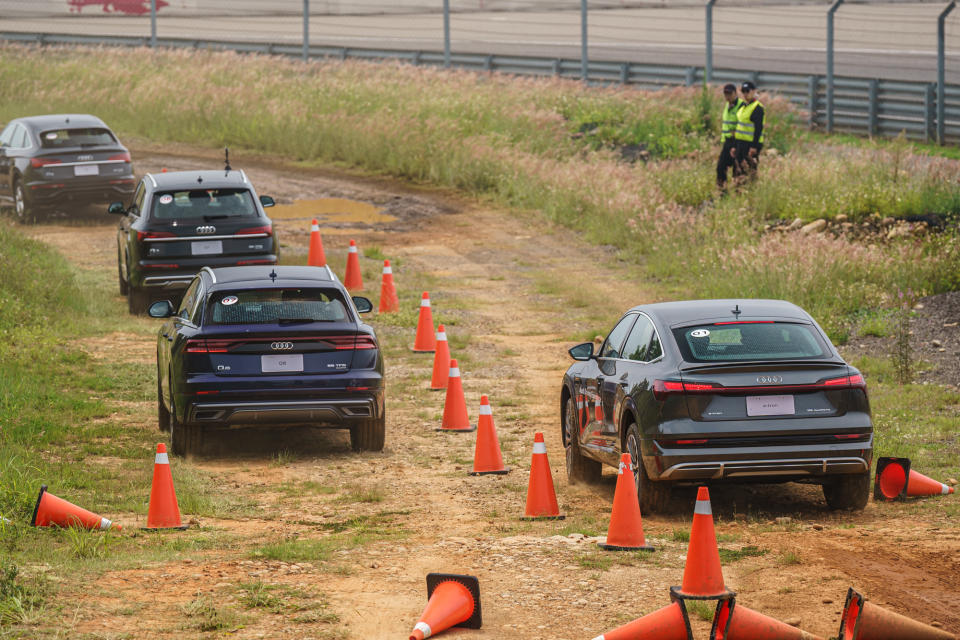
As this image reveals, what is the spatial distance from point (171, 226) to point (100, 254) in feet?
20.6

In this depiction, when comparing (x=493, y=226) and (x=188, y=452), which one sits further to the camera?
(x=493, y=226)

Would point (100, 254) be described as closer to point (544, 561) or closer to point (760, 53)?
point (544, 561)

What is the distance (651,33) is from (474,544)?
1495 inches

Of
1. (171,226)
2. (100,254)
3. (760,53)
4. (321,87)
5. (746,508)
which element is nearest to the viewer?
(746,508)

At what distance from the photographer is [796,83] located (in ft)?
107

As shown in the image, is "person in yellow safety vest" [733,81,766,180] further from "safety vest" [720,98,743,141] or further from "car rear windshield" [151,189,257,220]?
"car rear windshield" [151,189,257,220]

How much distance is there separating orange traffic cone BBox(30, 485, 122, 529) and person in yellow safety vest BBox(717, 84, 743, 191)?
16.2 meters

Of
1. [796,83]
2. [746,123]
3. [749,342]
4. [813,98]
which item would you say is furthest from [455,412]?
[796,83]

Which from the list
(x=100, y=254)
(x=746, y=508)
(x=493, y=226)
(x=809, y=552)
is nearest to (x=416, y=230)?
(x=493, y=226)

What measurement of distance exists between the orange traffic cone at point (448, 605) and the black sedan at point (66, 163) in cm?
1983

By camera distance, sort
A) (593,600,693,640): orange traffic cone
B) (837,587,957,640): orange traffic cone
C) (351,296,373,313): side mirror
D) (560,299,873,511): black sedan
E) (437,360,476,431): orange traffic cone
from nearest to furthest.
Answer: (837,587,957,640): orange traffic cone < (593,600,693,640): orange traffic cone < (560,299,873,511): black sedan < (351,296,373,313): side mirror < (437,360,476,431): orange traffic cone

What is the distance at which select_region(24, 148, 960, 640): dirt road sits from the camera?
24.0 ft

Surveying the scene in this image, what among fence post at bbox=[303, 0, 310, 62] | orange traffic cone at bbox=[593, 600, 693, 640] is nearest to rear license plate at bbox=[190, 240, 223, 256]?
orange traffic cone at bbox=[593, 600, 693, 640]

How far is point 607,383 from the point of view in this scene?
10695 mm
